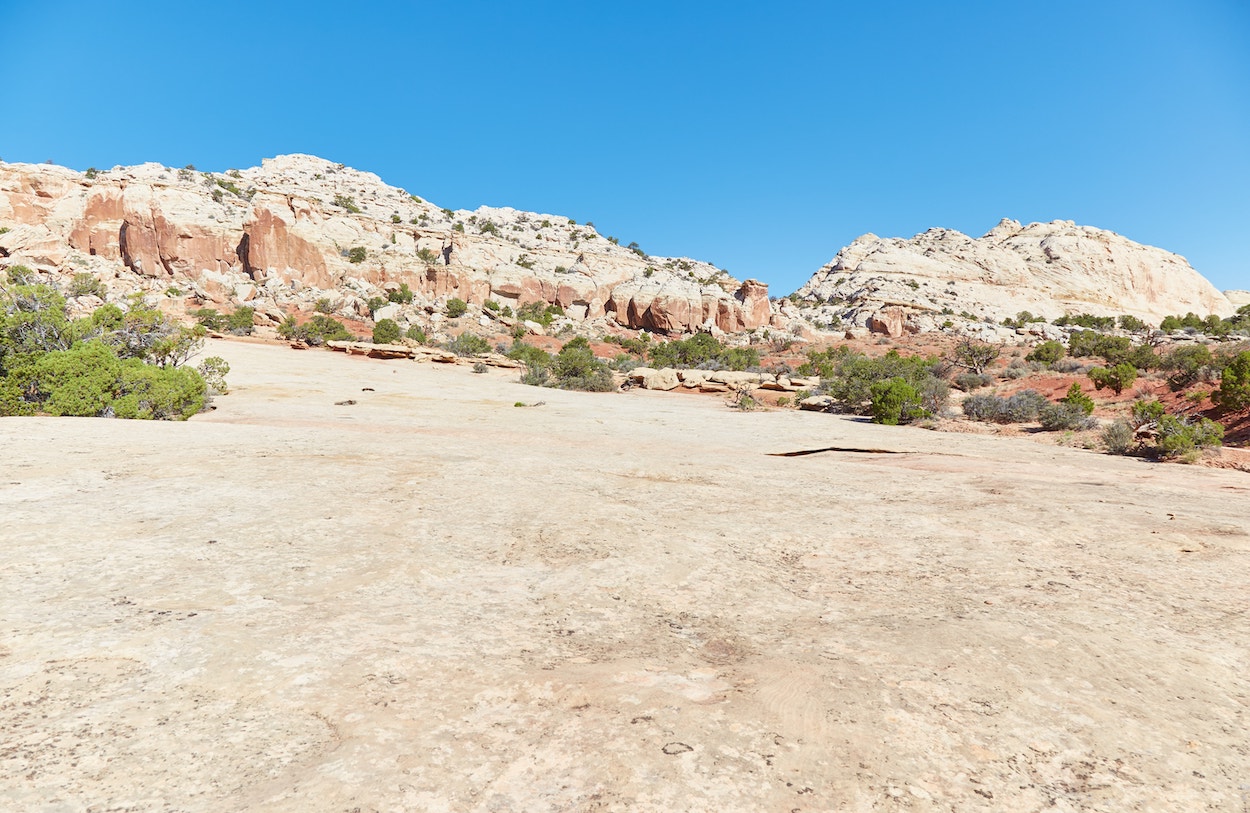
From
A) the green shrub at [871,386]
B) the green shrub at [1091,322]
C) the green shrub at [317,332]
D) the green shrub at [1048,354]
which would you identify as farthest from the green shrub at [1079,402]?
the green shrub at [1091,322]

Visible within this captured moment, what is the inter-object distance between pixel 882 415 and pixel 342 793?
17673 mm

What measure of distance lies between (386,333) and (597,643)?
38012mm

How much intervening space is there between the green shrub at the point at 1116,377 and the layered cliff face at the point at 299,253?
42566 millimetres

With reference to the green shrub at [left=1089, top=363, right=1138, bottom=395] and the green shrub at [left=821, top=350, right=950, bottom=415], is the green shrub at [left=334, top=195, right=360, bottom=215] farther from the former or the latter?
the green shrub at [left=1089, top=363, right=1138, bottom=395]

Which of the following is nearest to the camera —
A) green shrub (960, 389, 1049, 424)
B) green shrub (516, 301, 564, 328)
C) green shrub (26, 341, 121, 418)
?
green shrub (26, 341, 121, 418)

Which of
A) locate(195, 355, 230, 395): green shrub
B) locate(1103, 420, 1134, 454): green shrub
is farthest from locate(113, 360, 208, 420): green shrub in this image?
locate(1103, 420, 1134, 454): green shrub

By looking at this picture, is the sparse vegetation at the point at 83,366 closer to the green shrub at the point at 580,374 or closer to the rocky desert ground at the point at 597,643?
the rocky desert ground at the point at 597,643

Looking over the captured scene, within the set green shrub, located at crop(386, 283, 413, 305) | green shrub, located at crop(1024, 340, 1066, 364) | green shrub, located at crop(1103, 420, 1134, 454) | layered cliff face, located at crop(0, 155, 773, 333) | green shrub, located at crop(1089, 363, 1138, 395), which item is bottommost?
green shrub, located at crop(1103, 420, 1134, 454)

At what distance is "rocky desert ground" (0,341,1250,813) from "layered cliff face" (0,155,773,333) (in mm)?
46884

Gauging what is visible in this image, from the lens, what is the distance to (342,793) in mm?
1876

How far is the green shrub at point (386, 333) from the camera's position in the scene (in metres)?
37.2

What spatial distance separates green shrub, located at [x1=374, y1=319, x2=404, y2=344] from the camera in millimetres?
37156

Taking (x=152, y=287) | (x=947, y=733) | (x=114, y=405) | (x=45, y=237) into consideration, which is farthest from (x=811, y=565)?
(x=45, y=237)

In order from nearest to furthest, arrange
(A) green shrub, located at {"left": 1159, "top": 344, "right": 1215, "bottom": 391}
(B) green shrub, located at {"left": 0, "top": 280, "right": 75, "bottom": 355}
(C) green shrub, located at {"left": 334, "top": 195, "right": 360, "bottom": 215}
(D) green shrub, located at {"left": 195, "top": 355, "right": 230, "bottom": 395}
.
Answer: (B) green shrub, located at {"left": 0, "top": 280, "right": 75, "bottom": 355}
(D) green shrub, located at {"left": 195, "top": 355, "right": 230, "bottom": 395}
(A) green shrub, located at {"left": 1159, "top": 344, "right": 1215, "bottom": 391}
(C) green shrub, located at {"left": 334, "top": 195, "right": 360, "bottom": 215}
